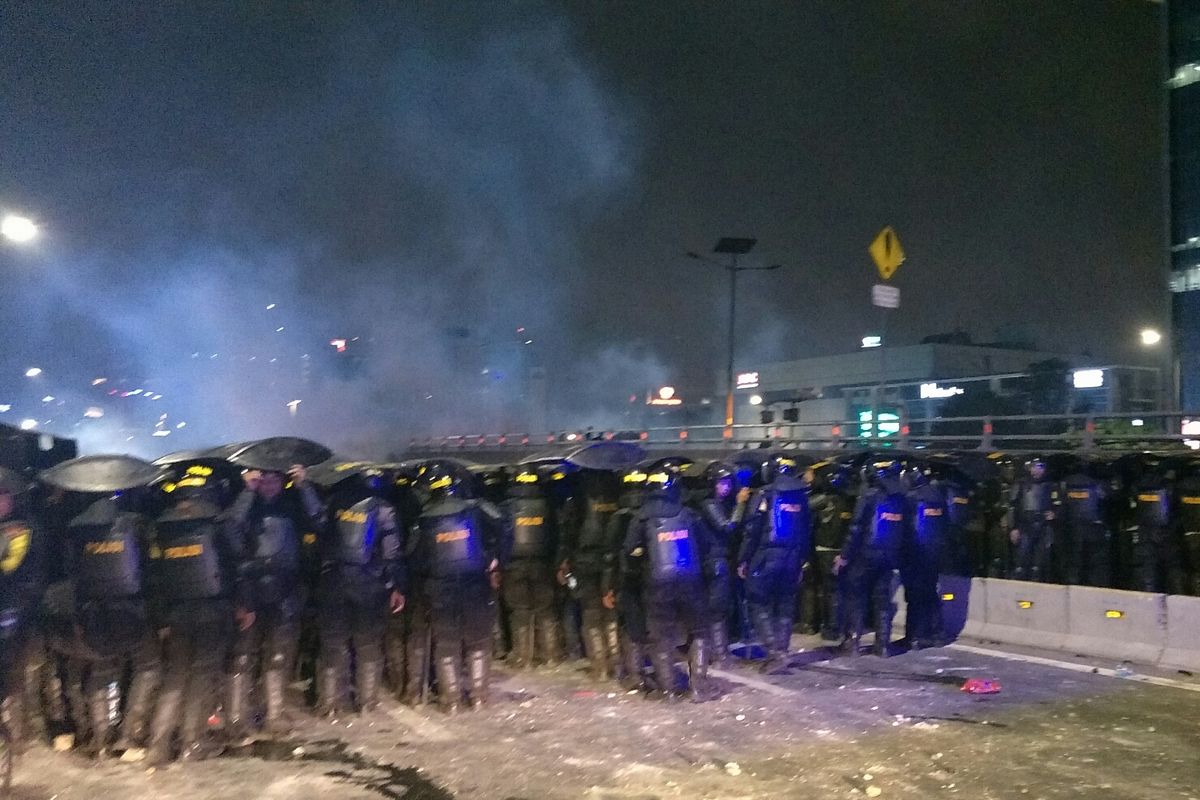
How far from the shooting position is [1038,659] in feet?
29.1

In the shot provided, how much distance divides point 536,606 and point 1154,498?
6931mm

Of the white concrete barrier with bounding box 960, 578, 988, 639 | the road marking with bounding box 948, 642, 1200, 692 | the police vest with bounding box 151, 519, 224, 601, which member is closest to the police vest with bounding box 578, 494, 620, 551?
the police vest with bounding box 151, 519, 224, 601

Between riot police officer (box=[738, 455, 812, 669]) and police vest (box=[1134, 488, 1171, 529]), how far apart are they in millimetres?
4217

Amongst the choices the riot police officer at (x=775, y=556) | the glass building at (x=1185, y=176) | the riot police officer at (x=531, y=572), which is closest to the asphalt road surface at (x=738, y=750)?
the riot police officer at (x=531, y=572)

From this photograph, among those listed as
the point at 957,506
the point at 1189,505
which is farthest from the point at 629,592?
the point at 1189,505

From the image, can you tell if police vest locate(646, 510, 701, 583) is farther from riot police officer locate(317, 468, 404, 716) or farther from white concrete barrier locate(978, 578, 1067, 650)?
white concrete barrier locate(978, 578, 1067, 650)

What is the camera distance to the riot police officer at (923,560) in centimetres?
888

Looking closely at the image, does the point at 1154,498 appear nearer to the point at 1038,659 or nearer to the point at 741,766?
the point at 1038,659

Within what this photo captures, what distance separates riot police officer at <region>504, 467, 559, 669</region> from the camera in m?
8.45

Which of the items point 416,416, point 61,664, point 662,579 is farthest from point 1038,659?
point 416,416

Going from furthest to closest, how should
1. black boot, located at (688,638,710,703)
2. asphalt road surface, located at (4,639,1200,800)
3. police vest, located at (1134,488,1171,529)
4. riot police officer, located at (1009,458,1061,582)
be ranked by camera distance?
riot police officer, located at (1009,458,1061,582), police vest, located at (1134,488,1171,529), black boot, located at (688,638,710,703), asphalt road surface, located at (4,639,1200,800)

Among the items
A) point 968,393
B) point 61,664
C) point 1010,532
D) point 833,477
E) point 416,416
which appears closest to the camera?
point 61,664

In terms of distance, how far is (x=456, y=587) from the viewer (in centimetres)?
702

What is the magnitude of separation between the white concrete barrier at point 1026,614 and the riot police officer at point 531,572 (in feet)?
15.7
